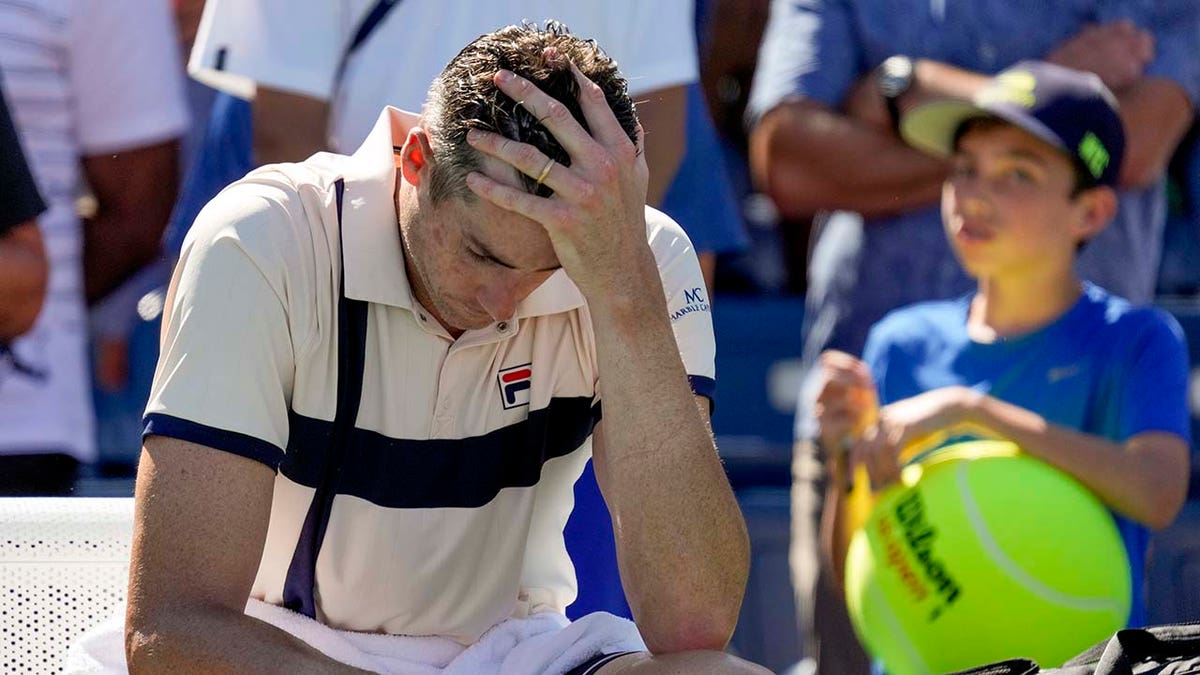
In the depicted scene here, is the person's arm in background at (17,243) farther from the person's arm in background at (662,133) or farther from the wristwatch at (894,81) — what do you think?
the wristwatch at (894,81)

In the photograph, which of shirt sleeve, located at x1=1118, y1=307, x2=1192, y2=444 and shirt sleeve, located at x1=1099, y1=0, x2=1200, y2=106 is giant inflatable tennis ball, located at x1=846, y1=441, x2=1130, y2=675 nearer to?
shirt sleeve, located at x1=1118, y1=307, x2=1192, y2=444

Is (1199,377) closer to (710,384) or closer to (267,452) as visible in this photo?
(710,384)

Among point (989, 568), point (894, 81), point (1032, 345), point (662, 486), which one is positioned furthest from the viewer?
point (894, 81)

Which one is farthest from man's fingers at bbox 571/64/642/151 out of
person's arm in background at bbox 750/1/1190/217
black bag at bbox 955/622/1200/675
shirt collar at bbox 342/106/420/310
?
person's arm in background at bbox 750/1/1190/217

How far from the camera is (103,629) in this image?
2430mm

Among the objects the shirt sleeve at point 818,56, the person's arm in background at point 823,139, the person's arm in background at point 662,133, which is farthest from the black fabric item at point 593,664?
the shirt sleeve at point 818,56

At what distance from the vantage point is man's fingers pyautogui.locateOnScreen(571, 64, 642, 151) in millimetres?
2236

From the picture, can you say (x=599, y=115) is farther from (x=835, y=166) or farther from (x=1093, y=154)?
(x=835, y=166)

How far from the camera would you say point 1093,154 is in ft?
12.0

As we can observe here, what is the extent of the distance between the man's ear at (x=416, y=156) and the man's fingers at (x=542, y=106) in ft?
0.53

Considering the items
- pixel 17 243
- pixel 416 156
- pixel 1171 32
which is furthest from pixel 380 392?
Result: pixel 1171 32

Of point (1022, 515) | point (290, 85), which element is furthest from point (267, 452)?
point (1022, 515)

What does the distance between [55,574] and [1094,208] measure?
2.19 m

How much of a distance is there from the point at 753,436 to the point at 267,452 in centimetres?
305
